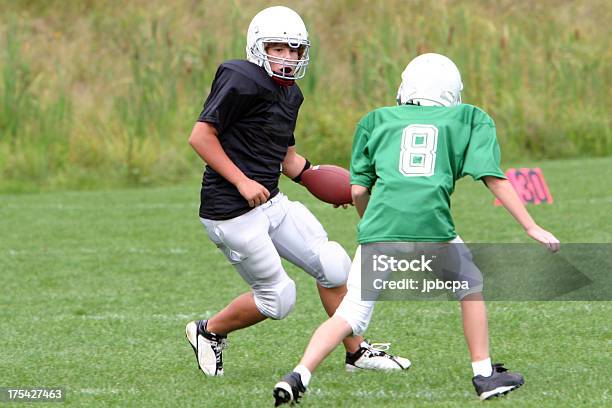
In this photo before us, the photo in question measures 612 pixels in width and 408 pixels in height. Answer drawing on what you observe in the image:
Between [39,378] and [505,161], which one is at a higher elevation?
[39,378]

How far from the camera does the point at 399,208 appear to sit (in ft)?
14.4

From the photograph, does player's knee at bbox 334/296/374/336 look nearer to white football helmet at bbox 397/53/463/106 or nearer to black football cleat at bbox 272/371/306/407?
black football cleat at bbox 272/371/306/407

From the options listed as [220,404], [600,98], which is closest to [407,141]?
[220,404]

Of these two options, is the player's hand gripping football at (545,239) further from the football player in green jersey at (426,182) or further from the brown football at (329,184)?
the brown football at (329,184)

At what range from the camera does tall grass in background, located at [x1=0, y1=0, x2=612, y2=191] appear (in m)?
14.5

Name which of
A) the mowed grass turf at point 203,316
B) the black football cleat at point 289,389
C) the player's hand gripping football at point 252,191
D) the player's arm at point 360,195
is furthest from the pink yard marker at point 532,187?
the black football cleat at point 289,389

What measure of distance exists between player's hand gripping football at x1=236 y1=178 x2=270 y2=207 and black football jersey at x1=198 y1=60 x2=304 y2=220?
5.7 inches

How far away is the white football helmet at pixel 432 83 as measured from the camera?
14.7 ft

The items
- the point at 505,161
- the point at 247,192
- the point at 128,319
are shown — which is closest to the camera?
the point at 247,192

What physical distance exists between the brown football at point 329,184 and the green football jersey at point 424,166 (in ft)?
2.87

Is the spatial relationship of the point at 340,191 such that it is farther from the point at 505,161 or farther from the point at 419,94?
the point at 505,161

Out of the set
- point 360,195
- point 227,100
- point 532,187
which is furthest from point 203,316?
point 532,187

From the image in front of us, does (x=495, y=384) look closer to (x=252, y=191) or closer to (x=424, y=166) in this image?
(x=424, y=166)

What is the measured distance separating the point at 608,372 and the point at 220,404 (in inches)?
61.3
